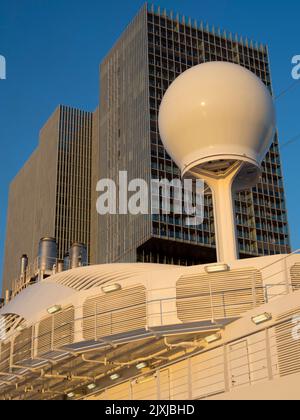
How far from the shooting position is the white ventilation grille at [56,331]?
2202cm

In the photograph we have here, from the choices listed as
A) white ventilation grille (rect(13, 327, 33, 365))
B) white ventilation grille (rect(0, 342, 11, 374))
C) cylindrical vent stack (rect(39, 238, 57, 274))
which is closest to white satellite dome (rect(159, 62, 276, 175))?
white ventilation grille (rect(13, 327, 33, 365))

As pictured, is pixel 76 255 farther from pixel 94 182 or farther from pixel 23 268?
pixel 94 182

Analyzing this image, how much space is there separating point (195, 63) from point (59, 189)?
4205 cm

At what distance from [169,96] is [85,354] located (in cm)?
1111

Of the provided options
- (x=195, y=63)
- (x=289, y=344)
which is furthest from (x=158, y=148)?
(x=289, y=344)

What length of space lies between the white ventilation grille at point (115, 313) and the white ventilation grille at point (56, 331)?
733 millimetres

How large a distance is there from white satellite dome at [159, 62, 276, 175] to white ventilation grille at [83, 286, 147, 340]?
6807mm

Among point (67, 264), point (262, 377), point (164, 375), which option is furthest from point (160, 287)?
point (67, 264)

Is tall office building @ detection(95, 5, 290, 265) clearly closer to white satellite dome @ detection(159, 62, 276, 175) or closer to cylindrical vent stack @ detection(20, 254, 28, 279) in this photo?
cylindrical vent stack @ detection(20, 254, 28, 279)

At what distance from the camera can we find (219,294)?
65.5 feet

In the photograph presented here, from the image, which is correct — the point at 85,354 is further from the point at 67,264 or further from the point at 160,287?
the point at 67,264

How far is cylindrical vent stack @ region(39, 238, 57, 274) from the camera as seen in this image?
39062 mm

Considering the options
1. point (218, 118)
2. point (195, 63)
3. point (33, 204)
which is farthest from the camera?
point (33, 204)

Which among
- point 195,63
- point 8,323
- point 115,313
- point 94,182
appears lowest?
point 115,313
